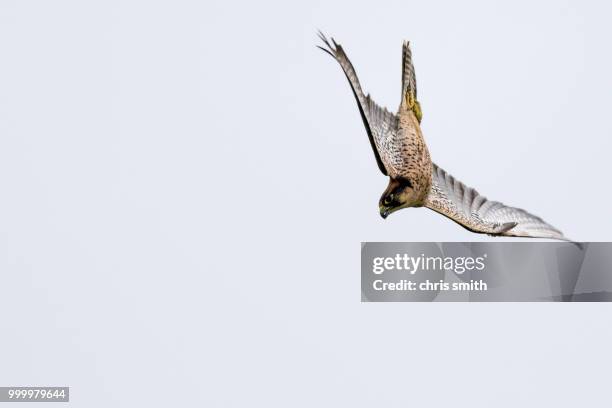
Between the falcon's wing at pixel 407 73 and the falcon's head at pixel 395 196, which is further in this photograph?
the falcon's wing at pixel 407 73

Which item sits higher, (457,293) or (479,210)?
(479,210)

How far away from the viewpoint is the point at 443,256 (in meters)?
8.42

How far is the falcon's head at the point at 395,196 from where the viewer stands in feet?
27.4

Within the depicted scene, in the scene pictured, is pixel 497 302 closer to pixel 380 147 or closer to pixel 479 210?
pixel 479 210

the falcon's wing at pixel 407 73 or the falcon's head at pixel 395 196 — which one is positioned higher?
the falcon's wing at pixel 407 73

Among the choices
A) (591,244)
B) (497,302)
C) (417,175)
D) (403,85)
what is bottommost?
(497,302)

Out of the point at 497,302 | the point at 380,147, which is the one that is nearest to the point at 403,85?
the point at 380,147

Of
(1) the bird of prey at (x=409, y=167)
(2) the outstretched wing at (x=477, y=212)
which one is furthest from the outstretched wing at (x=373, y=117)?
(2) the outstretched wing at (x=477, y=212)

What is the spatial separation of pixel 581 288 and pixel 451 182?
1590mm

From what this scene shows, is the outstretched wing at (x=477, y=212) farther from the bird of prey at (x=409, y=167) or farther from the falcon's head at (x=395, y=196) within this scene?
the falcon's head at (x=395, y=196)

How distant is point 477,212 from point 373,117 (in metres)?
1.51

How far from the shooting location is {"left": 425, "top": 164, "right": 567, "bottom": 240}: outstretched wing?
8570 mm

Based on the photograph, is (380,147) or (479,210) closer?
(380,147)

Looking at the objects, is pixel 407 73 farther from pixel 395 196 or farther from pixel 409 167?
pixel 395 196
